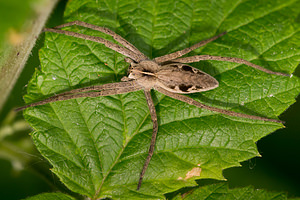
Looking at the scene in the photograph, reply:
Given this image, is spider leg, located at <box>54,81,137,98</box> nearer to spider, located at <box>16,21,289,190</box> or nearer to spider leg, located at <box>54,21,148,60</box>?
spider, located at <box>16,21,289,190</box>

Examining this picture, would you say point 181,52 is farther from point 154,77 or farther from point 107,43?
point 107,43

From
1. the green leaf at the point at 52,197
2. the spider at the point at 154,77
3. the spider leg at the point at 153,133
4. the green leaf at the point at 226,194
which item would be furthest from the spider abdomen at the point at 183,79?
the green leaf at the point at 52,197

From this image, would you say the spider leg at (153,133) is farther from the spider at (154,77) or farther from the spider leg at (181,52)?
the spider leg at (181,52)

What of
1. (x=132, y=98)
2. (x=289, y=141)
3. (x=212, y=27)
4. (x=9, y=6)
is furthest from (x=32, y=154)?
(x=289, y=141)

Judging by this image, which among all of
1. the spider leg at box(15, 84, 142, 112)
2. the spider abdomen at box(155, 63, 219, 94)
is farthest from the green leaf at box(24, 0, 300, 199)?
the spider abdomen at box(155, 63, 219, 94)

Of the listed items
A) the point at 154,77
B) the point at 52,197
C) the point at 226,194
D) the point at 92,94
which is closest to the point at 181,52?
the point at 154,77

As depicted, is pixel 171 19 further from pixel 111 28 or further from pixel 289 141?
pixel 289 141
